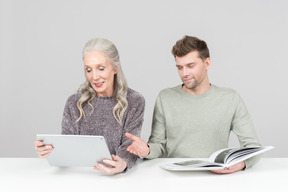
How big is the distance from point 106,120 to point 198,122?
1.92 feet

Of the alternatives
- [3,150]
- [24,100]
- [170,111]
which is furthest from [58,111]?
[170,111]

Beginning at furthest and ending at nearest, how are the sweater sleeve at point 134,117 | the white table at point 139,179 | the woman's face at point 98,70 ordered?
the sweater sleeve at point 134,117 < the woman's face at point 98,70 < the white table at point 139,179

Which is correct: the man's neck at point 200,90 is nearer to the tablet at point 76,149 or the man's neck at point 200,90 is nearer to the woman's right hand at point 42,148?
the tablet at point 76,149

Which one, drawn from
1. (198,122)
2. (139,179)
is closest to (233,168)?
(139,179)

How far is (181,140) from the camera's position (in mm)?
2531

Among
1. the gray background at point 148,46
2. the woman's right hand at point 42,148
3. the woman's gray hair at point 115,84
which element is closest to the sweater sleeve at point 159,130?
the woman's gray hair at point 115,84

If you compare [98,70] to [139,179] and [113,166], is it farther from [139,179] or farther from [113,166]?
[139,179]

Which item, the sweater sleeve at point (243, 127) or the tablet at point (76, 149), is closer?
the tablet at point (76, 149)

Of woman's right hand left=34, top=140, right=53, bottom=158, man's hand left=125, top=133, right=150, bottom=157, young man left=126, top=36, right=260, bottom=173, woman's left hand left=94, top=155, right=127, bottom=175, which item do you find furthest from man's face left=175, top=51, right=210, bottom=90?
woman's right hand left=34, top=140, right=53, bottom=158

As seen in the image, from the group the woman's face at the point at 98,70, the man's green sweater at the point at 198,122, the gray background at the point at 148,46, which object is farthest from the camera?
the gray background at the point at 148,46

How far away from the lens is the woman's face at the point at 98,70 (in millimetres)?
2127

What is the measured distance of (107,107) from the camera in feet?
7.49

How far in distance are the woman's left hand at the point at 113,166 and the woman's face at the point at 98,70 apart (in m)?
0.45

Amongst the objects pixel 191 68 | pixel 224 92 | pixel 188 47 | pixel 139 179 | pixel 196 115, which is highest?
pixel 188 47
